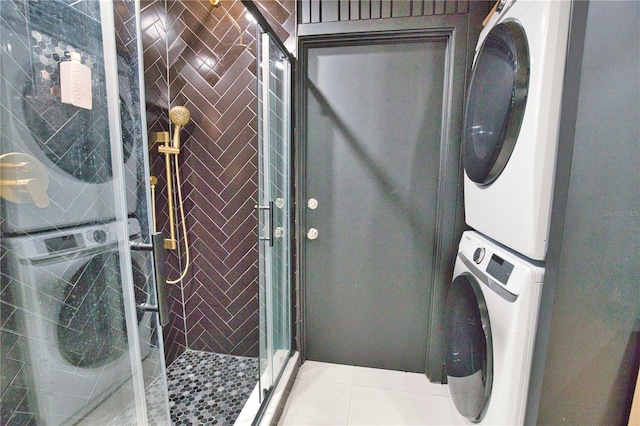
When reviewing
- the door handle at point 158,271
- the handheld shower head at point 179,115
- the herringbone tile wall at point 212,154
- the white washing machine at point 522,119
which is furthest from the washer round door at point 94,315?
the white washing machine at point 522,119

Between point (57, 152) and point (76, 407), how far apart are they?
84cm

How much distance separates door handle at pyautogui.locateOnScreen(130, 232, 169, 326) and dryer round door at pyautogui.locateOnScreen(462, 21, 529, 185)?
1135mm

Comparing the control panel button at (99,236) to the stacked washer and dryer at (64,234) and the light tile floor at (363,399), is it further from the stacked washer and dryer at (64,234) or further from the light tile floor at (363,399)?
the light tile floor at (363,399)

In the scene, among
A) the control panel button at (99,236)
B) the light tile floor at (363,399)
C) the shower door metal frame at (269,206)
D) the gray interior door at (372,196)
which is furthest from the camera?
the gray interior door at (372,196)

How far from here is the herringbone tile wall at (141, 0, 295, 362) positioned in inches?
70.0

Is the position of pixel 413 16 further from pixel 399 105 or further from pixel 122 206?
pixel 122 206

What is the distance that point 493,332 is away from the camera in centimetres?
100

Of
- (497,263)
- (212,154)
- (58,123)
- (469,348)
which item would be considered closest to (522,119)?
(497,263)

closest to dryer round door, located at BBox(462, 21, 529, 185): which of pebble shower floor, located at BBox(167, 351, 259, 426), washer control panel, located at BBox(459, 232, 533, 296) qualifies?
washer control panel, located at BBox(459, 232, 533, 296)

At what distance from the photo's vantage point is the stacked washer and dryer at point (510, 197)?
0.83 meters

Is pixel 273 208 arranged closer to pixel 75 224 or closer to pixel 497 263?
pixel 75 224

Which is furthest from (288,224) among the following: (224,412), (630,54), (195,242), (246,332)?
(630,54)

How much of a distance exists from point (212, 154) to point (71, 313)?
1.22 meters

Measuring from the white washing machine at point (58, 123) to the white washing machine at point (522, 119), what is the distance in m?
1.13
